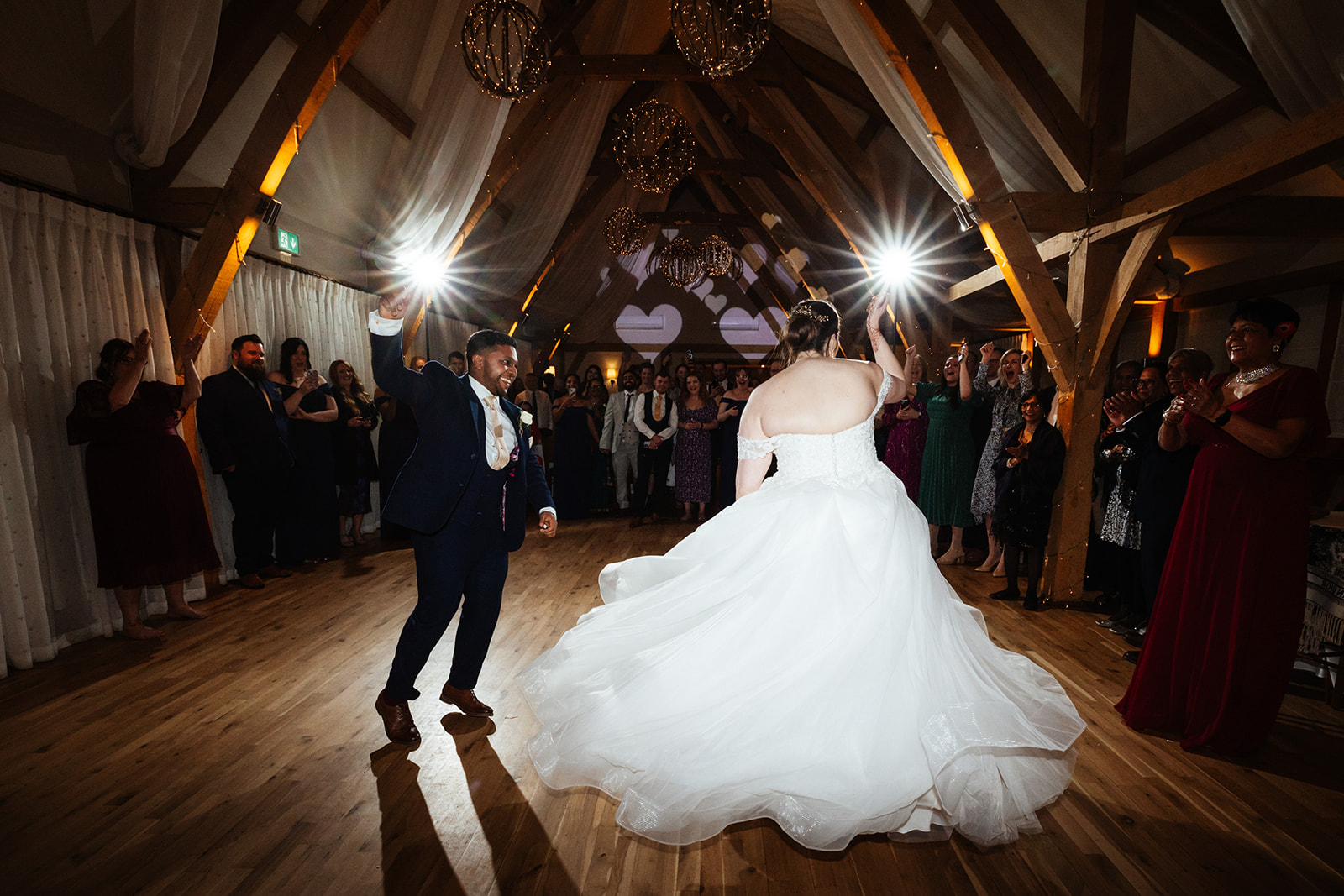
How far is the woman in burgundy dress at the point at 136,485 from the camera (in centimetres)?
336

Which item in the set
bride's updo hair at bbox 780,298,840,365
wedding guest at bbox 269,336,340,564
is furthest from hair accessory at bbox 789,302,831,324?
wedding guest at bbox 269,336,340,564

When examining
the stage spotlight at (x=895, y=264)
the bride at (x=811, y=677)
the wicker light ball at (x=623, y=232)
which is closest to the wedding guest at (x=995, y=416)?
the stage spotlight at (x=895, y=264)

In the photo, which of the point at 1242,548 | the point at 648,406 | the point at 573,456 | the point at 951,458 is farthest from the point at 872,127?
the point at 1242,548

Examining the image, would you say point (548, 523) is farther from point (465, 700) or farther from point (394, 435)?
point (394, 435)

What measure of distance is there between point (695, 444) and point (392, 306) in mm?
4932

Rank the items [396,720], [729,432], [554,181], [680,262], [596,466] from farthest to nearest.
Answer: [680,262] → [554,181] → [596,466] → [729,432] → [396,720]

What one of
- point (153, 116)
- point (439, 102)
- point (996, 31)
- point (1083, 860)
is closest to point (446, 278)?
point (439, 102)

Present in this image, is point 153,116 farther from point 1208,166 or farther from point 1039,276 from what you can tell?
point 1208,166

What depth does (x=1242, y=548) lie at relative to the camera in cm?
233

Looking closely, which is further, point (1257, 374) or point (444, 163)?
point (444, 163)

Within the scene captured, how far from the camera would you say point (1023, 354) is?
4.69m

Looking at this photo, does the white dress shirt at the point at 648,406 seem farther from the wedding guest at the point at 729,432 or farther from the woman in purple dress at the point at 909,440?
the woman in purple dress at the point at 909,440

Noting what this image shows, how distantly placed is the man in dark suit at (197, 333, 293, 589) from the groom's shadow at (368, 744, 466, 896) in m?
2.78

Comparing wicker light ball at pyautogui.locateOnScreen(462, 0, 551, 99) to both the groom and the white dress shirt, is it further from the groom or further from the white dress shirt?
the white dress shirt
